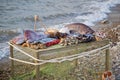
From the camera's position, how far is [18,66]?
7.57m

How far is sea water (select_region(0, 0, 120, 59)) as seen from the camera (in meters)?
15.2

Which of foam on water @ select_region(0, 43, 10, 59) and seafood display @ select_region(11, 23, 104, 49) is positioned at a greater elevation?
seafood display @ select_region(11, 23, 104, 49)

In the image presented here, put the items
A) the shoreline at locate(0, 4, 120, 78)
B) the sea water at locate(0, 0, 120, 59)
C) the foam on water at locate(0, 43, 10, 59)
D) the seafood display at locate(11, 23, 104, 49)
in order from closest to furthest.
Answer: the seafood display at locate(11, 23, 104, 49) < the shoreline at locate(0, 4, 120, 78) < the foam on water at locate(0, 43, 10, 59) < the sea water at locate(0, 0, 120, 59)

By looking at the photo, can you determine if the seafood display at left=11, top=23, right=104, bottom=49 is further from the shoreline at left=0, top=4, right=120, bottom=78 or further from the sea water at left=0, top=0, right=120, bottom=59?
the sea water at left=0, top=0, right=120, bottom=59

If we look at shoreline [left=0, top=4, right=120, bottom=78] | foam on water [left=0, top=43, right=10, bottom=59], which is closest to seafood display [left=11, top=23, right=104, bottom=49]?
shoreline [left=0, top=4, right=120, bottom=78]

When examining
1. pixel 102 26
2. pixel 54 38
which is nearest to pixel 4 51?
pixel 54 38

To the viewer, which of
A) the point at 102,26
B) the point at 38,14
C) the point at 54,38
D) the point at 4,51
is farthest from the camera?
the point at 38,14

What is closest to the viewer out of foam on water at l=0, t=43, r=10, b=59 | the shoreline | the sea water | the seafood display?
the seafood display

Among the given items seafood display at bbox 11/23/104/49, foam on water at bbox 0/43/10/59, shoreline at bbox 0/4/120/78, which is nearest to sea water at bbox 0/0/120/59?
foam on water at bbox 0/43/10/59

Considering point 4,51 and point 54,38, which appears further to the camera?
point 4,51

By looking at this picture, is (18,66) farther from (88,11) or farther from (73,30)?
(88,11)

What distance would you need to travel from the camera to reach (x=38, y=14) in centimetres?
1994

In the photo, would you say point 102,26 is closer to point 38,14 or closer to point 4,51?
point 4,51

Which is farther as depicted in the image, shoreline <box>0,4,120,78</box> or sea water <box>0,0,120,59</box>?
sea water <box>0,0,120,59</box>
